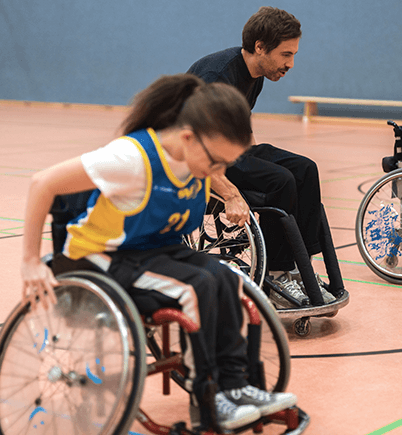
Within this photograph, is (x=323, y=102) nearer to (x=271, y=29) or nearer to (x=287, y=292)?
(x=271, y=29)

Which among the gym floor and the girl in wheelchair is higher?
the girl in wheelchair

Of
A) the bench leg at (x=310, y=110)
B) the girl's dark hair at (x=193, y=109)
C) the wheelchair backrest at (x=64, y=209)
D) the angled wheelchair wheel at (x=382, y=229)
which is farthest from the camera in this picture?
the bench leg at (x=310, y=110)

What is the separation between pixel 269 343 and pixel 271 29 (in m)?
1.27

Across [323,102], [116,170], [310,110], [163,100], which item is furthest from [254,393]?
[310,110]

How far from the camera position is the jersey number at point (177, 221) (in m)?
1.47

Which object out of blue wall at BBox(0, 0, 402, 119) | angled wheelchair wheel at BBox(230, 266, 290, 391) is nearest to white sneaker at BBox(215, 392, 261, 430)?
angled wheelchair wheel at BBox(230, 266, 290, 391)

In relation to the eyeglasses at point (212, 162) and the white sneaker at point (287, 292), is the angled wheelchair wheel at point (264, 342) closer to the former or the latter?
the eyeglasses at point (212, 162)

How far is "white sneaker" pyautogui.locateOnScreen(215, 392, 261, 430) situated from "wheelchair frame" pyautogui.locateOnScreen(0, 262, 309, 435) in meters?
0.04

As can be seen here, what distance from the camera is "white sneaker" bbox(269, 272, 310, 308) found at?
2.34 meters

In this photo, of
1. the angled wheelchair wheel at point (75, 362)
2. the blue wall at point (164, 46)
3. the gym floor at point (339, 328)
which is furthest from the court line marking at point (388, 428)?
the blue wall at point (164, 46)

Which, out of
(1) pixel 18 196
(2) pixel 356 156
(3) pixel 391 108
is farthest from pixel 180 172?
(3) pixel 391 108

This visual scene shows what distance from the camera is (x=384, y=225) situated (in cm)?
311

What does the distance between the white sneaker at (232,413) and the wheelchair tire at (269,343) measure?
129mm

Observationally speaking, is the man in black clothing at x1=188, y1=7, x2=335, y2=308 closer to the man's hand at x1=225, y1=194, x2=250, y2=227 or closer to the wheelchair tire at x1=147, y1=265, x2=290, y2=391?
the man's hand at x1=225, y1=194, x2=250, y2=227
